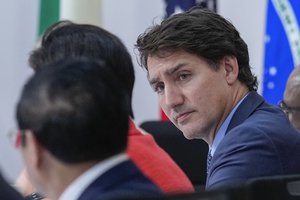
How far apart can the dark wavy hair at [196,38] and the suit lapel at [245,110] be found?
0.41 feet

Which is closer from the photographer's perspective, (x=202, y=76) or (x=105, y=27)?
(x=202, y=76)

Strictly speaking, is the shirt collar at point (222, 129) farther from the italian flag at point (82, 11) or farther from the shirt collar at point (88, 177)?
the italian flag at point (82, 11)

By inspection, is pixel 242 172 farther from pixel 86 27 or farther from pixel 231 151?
pixel 86 27

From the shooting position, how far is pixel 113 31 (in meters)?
5.39

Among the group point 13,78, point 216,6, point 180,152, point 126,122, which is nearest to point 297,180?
point 126,122

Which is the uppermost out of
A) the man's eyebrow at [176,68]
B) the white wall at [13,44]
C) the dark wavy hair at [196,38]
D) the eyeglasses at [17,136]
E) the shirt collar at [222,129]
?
the dark wavy hair at [196,38]

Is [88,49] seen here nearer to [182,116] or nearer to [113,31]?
[182,116]

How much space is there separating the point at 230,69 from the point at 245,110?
182mm

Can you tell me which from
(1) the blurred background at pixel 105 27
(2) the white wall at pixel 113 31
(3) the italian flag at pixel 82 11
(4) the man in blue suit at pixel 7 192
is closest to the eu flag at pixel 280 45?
(1) the blurred background at pixel 105 27

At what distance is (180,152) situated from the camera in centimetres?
385

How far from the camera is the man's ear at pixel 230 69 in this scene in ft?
8.26

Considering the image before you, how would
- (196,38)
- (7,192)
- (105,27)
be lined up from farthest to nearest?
(105,27), (196,38), (7,192)

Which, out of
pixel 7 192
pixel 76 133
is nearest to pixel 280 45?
pixel 7 192

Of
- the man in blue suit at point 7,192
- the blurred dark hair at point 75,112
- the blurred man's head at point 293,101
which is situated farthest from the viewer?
the blurred man's head at point 293,101
